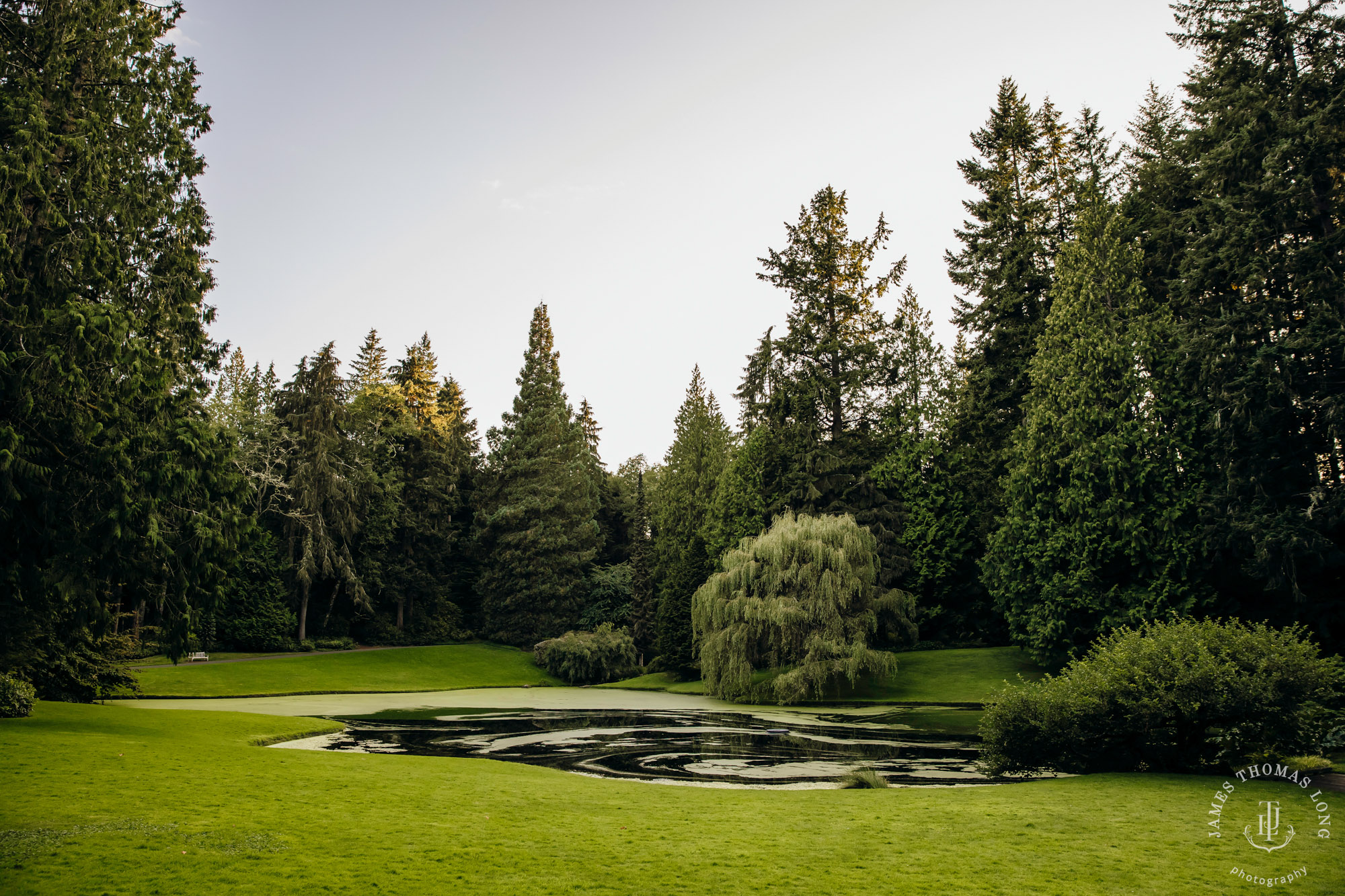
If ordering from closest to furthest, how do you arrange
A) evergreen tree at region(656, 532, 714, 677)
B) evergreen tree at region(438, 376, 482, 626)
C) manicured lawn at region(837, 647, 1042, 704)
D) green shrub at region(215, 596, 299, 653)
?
1. manicured lawn at region(837, 647, 1042, 704)
2. green shrub at region(215, 596, 299, 653)
3. evergreen tree at region(656, 532, 714, 677)
4. evergreen tree at region(438, 376, 482, 626)

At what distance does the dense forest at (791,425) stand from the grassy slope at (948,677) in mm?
1559

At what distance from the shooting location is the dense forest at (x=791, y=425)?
1417 cm

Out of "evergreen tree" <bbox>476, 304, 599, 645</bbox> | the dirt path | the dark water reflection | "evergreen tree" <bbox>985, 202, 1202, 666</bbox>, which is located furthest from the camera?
"evergreen tree" <bbox>476, 304, 599, 645</bbox>

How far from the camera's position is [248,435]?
152 ft

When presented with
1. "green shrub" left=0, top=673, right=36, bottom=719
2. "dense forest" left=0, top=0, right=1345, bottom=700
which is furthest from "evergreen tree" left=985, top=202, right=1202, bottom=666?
"green shrub" left=0, top=673, right=36, bottom=719

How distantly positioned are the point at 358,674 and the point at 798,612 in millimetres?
25029

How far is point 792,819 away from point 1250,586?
26.0m

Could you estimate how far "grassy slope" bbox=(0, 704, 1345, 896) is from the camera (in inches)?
240

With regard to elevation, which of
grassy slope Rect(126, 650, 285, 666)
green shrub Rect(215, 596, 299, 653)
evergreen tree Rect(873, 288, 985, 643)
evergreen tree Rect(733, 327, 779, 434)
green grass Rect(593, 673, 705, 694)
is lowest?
green grass Rect(593, 673, 705, 694)

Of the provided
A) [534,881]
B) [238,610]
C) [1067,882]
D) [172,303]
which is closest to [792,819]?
[1067,882]

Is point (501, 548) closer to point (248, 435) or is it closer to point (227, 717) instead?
point (248, 435)

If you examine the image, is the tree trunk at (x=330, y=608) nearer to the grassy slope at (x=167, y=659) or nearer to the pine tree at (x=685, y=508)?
the grassy slope at (x=167, y=659)

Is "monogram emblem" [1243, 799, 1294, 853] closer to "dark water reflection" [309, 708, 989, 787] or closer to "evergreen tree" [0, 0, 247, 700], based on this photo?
"dark water reflection" [309, 708, 989, 787]

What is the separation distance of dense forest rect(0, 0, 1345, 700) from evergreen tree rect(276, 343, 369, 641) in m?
0.26
